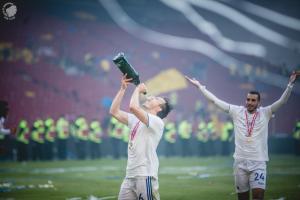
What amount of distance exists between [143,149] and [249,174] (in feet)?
7.45

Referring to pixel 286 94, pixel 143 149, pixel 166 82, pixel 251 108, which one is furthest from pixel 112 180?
pixel 166 82

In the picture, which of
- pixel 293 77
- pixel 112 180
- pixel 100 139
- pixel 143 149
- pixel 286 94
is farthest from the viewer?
pixel 100 139

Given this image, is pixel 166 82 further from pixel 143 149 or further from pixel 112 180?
pixel 143 149

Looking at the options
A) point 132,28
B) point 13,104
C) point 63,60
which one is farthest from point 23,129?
point 132,28

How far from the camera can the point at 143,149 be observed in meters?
7.48

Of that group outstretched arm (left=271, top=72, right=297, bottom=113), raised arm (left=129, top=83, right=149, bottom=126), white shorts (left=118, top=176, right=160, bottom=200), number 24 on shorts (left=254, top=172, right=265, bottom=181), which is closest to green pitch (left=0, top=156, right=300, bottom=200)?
number 24 on shorts (left=254, top=172, right=265, bottom=181)

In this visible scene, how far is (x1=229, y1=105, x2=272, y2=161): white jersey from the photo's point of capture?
9.02 meters

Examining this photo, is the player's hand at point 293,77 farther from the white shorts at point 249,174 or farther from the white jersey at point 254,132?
the white shorts at point 249,174

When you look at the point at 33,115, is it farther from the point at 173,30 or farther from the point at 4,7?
the point at 173,30

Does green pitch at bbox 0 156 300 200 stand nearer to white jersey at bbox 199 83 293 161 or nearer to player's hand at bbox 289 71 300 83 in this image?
white jersey at bbox 199 83 293 161

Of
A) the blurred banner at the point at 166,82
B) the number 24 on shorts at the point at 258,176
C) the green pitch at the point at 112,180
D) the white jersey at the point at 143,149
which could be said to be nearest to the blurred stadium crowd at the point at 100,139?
the green pitch at the point at 112,180

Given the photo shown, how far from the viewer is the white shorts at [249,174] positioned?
8844 millimetres

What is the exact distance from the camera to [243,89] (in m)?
29.4

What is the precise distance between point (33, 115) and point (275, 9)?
11.7 m
